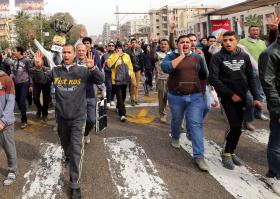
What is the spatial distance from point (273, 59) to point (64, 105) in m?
2.52

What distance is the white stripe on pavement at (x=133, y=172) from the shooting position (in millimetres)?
4182

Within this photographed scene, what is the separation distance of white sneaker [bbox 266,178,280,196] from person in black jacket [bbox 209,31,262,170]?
66cm

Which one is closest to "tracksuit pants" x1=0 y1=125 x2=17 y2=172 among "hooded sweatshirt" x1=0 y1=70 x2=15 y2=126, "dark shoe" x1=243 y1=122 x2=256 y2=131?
"hooded sweatshirt" x1=0 y1=70 x2=15 y2=126

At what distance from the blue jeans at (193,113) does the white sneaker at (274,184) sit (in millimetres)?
1023

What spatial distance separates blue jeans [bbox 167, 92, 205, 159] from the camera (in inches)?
198

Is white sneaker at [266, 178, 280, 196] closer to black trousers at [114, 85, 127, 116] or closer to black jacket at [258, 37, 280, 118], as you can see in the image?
black jacket at [258, 37, 280, 118]

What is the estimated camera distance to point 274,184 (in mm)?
4125

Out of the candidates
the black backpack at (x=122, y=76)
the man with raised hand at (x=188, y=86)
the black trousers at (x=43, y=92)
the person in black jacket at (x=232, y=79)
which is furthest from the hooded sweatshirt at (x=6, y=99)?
the black backpack at (x=122, y=76)

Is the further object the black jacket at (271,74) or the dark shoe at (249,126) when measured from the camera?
the dark shoe at (249,126)

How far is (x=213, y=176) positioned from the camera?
15.1ft

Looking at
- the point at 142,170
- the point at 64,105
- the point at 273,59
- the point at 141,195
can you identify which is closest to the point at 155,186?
the point at 141,195

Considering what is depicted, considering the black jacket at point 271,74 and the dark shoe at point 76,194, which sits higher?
the black jacket at point 271,74

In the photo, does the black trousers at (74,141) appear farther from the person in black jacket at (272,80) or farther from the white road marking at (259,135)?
the white road marking at (259,135)

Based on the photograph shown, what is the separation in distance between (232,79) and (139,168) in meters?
1.82
